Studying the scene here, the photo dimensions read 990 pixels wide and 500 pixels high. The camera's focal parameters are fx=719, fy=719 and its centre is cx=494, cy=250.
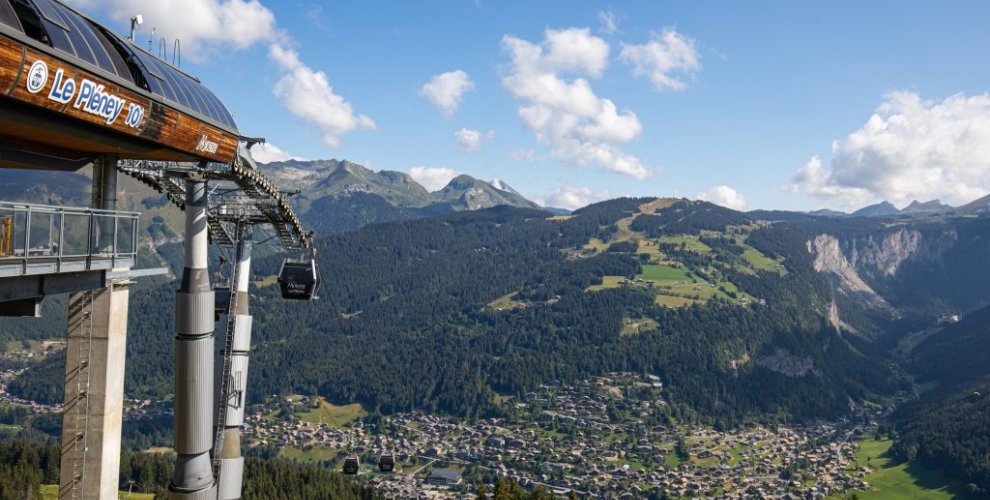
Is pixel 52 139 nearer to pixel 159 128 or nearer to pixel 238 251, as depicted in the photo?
pixel 159 128

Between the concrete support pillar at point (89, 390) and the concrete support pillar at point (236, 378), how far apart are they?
641 centimetres

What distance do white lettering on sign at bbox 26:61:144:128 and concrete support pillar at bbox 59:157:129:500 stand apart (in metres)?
5.00

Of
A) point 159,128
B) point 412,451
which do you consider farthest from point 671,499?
point 159,128

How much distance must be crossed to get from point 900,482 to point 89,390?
169783 mm

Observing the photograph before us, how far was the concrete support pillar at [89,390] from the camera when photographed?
1659 cm

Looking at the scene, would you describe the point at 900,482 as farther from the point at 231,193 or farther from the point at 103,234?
the point at 103,234

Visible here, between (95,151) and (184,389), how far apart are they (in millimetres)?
5440

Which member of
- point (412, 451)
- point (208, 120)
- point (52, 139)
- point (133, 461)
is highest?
point (208, 120)

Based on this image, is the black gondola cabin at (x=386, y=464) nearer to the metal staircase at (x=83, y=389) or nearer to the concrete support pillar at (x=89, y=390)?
the concrete support pillar at (x=89, y=390)

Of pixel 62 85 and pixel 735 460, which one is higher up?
pixel 62 85

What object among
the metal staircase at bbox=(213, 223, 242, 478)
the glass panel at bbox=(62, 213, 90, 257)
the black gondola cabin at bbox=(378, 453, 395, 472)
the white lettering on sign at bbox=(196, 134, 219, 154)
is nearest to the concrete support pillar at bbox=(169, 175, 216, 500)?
the white lettering on sign at bbox=(196, 134, 219, 154)

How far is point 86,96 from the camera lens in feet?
40.5

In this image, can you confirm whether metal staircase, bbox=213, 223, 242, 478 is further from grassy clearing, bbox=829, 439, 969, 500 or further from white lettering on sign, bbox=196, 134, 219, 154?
grassy clearing, bbox=829, 439, 969, 500

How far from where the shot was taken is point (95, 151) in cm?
1536
